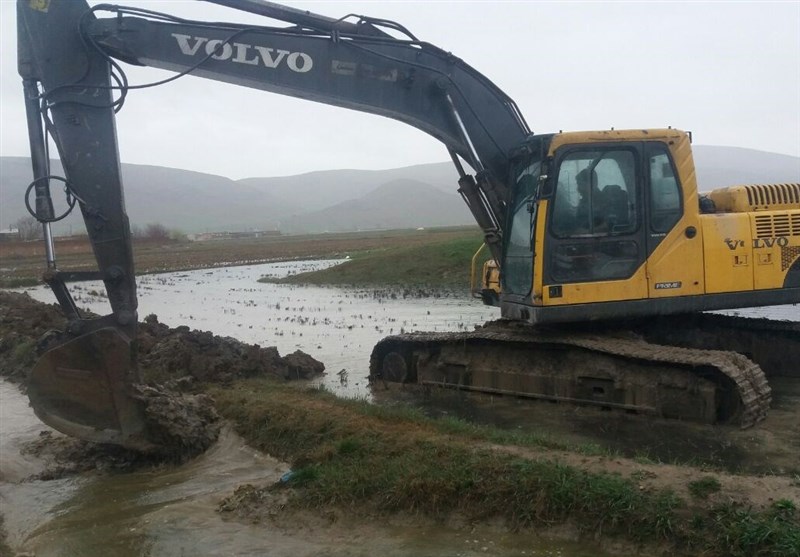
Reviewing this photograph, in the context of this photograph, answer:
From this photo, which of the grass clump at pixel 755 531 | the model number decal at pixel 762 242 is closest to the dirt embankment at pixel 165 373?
the grass clump at pixel 755 531

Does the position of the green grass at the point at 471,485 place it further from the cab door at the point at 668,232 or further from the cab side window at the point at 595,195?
the cab door at the point at 668,232

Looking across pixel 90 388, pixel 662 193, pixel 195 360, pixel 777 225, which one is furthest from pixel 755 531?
pixel 195 360

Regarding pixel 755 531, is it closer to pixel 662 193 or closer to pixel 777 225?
pixel 662 193

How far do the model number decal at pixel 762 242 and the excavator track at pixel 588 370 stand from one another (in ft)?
3.98

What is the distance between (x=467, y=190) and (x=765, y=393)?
386cm

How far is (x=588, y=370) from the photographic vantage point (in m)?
8.46

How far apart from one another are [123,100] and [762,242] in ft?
22.2

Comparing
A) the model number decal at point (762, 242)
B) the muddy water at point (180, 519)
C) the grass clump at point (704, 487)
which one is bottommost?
the muddy water at point (180, 519)

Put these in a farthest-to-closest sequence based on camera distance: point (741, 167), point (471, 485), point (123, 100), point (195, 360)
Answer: point (741, 167)
point (195, 360)
point (123, 100)
point (471, 485)

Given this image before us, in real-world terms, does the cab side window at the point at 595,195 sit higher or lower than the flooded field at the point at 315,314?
higher

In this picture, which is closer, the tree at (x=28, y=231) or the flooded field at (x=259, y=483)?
the flooded field at (x=259, y=483)

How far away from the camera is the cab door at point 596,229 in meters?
8.19

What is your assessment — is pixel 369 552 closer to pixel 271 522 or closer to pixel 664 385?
pixel 271 522

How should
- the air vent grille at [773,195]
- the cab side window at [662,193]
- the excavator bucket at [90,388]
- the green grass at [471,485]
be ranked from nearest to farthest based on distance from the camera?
the green grass at [471,485] → the excavator bucket at [90,388] → the cab side window at [662,193] → the air vent grille at [773,195]
